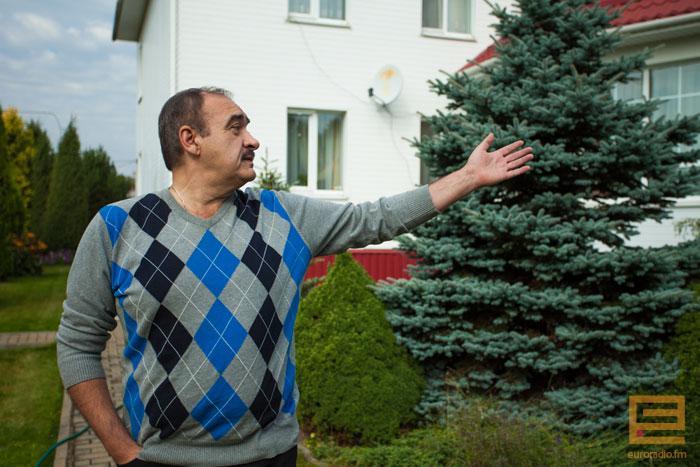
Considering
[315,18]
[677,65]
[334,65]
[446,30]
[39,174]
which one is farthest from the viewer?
[39,174]

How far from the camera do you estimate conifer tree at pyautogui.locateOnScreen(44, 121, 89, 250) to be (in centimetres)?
2069

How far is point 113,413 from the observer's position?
223 cm

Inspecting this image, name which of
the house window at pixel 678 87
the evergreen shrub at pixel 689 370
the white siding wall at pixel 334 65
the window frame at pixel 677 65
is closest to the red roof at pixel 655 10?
the window frame at pixel 677 65

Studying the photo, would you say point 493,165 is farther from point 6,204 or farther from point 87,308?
point 6,204

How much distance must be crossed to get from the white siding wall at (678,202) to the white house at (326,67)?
176 inches

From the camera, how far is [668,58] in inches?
339

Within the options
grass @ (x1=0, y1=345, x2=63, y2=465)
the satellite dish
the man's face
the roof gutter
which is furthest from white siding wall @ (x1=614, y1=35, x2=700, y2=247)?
the roof gutter

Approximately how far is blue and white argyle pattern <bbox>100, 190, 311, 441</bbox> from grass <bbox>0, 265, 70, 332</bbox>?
9.14 metres

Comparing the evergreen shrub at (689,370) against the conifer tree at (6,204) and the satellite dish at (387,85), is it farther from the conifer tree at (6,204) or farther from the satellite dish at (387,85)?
the conifer tree at (6,204)

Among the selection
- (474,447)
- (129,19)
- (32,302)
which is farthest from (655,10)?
(129,19)

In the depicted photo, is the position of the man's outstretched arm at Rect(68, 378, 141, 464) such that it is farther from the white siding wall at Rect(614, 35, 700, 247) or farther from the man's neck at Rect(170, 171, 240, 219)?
the white siding wall at Rect(614, 35, 700, 247)

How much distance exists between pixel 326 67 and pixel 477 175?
389 inches

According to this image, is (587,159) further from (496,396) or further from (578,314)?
(496,396)

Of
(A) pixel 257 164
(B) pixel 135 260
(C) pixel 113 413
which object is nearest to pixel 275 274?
(B) pixel 135 260
